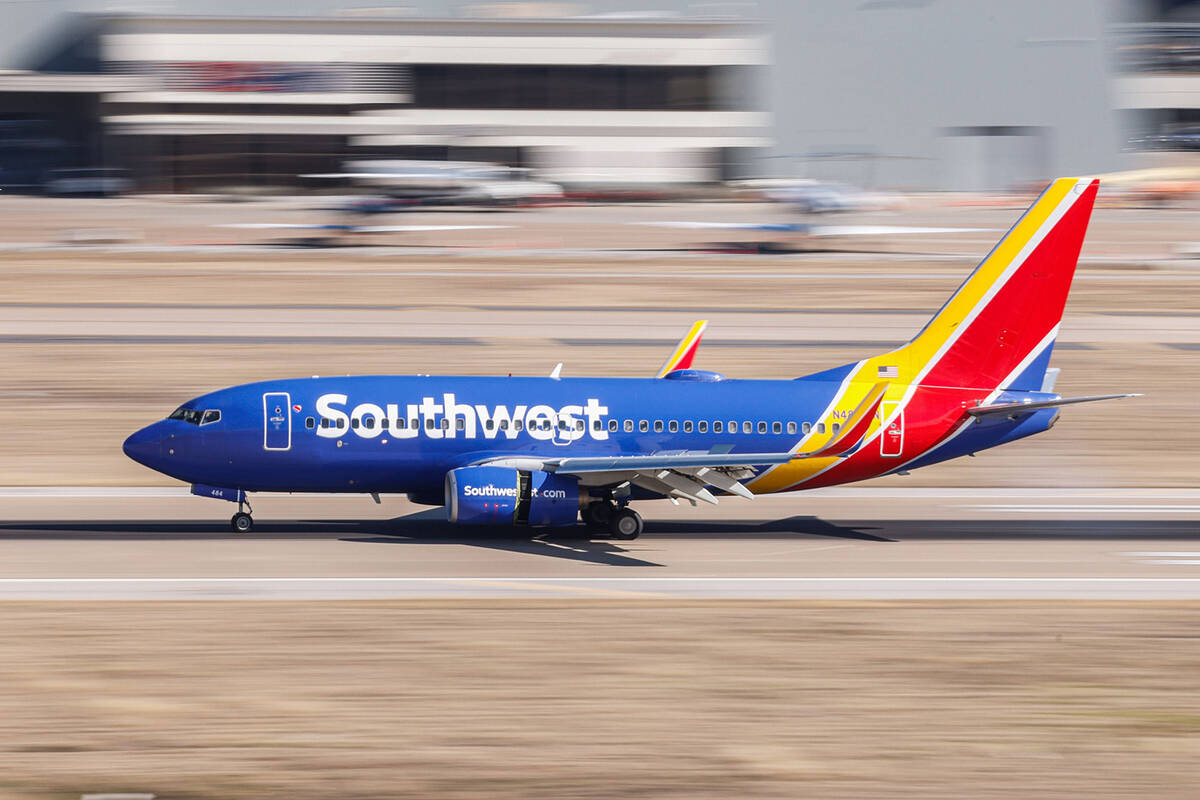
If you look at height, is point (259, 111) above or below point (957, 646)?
above

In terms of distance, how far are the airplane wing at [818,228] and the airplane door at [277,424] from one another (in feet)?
214

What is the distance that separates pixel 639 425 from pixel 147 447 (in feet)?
36.3

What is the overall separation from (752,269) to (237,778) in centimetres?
6494

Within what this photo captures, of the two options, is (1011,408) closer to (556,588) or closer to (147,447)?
(556,588)

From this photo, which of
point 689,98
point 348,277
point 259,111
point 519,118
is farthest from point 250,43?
point 348,277

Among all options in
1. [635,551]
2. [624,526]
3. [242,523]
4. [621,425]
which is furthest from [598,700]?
[242,523]

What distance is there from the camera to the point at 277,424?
102 feet

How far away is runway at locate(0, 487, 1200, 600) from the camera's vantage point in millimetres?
26969

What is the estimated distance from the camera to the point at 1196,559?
3050 centimetres

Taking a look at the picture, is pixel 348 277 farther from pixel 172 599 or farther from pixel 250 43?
pixel 250 43

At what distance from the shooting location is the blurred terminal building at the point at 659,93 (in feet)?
417

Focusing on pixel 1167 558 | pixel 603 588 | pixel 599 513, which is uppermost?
pixel 599 513

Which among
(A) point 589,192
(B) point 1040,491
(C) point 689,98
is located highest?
(C) point 689,98

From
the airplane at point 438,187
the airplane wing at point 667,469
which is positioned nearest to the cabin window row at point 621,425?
the airplane wing at point 667,469
